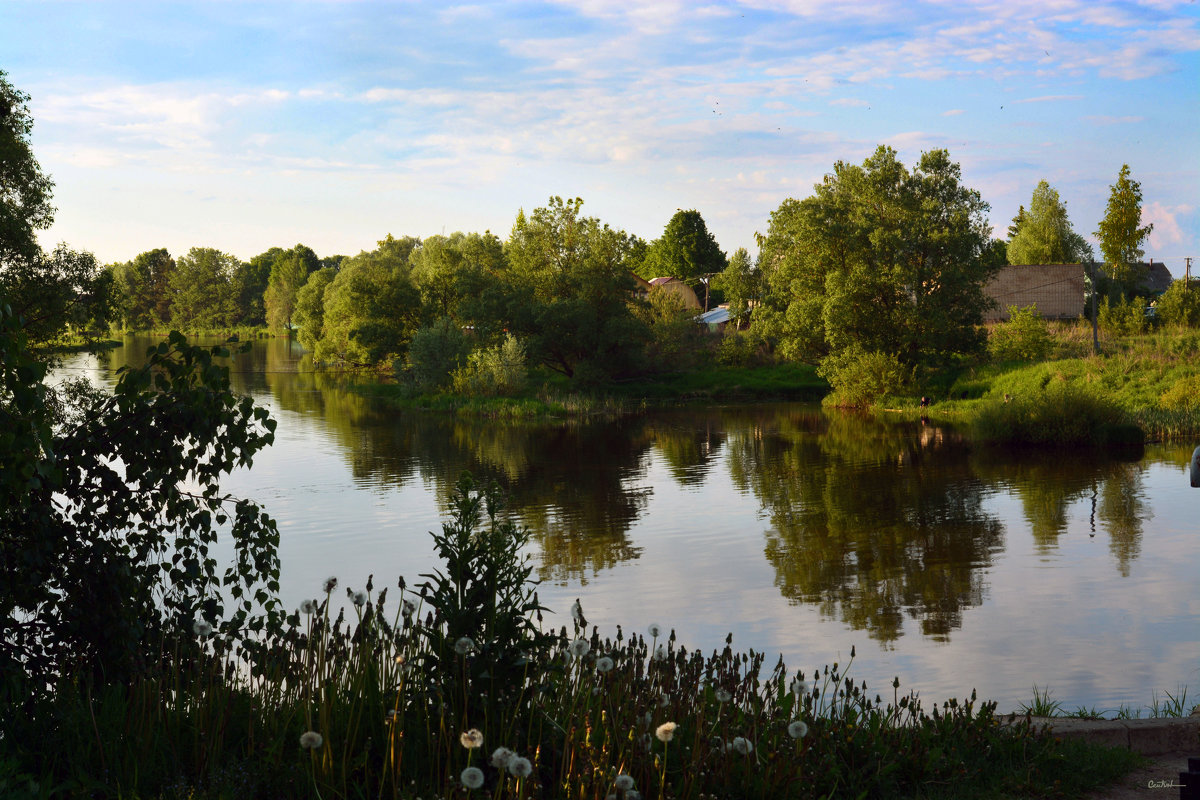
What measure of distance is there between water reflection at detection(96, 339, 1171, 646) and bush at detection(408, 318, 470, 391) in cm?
643

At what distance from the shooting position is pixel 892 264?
132 ft

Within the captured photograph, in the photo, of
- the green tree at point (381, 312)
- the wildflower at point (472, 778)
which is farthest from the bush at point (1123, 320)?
the wildflower at point (472, 778)

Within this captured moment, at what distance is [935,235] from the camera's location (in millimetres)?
39375

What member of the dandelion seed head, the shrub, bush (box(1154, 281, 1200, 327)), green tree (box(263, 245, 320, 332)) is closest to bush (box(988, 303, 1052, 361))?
bush (box(1154, 281, 1200, 327))

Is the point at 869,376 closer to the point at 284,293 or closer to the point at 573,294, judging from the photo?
the point at 573,294

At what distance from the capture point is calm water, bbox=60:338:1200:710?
10414 millimetres

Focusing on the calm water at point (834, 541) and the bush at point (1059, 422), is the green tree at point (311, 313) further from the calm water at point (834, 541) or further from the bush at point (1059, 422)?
the bush at point (1059, 422)

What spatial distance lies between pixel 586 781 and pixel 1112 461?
982 inches

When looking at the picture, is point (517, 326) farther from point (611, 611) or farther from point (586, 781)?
point (586, 781)

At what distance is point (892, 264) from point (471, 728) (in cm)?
3857

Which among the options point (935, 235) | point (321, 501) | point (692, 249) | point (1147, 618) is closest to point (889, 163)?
point (935, 235)

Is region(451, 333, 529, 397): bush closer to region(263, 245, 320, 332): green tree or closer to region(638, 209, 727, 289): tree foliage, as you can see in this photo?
region(638, 209, 727, 289): tree foliage

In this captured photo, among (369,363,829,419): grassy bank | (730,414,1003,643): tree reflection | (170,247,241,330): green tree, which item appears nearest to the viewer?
(730,414,1003,643): tree reflection

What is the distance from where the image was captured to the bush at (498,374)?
44531 millimetres
